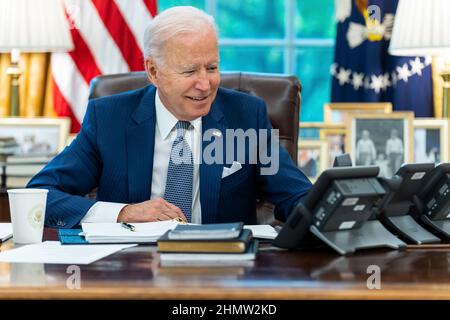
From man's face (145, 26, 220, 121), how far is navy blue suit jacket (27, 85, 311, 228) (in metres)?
0.10

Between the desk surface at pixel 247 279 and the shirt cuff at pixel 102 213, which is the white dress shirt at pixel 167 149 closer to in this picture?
the shirt cuff at pixel 102 213

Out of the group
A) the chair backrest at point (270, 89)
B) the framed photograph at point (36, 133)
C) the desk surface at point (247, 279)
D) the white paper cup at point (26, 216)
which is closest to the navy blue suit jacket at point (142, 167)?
the chair backrest at point (270, 89)

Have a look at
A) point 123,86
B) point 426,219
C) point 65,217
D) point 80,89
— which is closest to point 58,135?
point 80,89

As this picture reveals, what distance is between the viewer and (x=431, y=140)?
3.57m

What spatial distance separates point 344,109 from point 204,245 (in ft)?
7.40

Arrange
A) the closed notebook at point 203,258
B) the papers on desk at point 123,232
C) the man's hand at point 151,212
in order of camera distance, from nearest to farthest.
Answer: the closed notebook at point 203,258 < the papers on desk at point 123,232 < the man's hand at point 151,212

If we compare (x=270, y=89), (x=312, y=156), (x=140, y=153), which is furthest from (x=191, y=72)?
(x=312, y=156)

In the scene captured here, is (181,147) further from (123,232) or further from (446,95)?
(446,95)

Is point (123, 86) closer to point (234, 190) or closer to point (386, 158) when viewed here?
point (234, 190)

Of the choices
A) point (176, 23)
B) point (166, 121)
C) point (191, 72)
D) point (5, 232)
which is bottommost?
point (5, 232)

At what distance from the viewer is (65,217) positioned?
2131 millimetres

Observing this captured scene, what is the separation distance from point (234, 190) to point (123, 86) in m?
0.60

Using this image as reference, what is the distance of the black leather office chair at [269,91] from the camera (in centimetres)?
271

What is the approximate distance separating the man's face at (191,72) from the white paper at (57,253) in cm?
69
